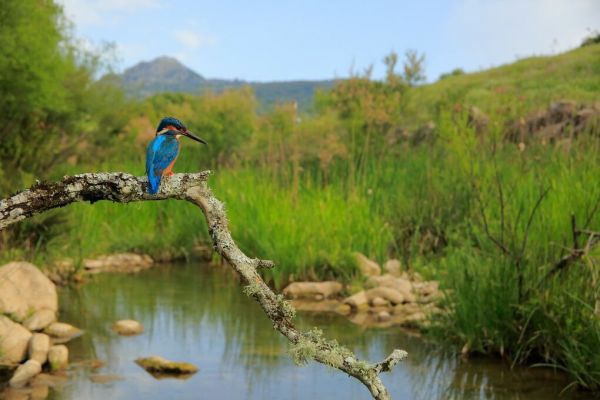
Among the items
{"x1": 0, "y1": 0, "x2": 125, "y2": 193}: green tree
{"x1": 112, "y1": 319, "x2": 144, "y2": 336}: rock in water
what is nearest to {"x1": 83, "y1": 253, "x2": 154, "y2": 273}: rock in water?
{"x1": 0, "y1": 0, "x2": 125, "y2": 193}: green tree

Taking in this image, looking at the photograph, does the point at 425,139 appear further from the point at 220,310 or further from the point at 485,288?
the point at 485,288

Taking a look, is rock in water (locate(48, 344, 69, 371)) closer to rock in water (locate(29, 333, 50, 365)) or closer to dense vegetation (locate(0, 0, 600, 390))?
rock in water (locate(29, 333, 50, 365))

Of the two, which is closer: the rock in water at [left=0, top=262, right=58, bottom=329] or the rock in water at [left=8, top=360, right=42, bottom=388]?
the rock in water at [left=8, top=360, right=42, bottom=388]

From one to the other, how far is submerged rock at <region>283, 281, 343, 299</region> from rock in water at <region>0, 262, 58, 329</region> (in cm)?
252

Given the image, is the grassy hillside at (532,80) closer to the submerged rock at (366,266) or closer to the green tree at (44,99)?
the green tree at (44,99)

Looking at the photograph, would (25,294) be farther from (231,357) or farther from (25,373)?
(231,357)

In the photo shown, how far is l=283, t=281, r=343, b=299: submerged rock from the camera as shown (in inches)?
351

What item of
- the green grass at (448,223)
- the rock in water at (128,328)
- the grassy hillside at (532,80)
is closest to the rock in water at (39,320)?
the rock in water at (128,328)

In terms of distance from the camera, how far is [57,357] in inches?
251

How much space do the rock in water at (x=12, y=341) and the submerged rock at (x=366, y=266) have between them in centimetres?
379

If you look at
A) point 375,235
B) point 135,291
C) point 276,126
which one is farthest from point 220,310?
point 276,126

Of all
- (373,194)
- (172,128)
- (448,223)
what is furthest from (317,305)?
(172,128)

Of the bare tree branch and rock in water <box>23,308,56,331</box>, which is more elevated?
the bare tree branch

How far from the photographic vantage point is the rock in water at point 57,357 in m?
6.36
